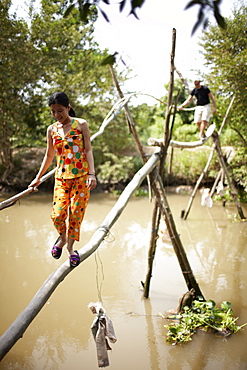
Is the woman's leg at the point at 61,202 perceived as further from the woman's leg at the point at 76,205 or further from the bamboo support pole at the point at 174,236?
the bamboo support pole at the point at 174,236

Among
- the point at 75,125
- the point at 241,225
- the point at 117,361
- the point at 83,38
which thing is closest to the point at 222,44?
the point at 241,225

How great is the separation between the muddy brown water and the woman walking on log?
1.74 ft

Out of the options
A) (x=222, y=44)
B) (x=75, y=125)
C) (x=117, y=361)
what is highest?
(x=222, y=44)

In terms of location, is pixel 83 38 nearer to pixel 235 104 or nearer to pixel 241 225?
pixel 235 104

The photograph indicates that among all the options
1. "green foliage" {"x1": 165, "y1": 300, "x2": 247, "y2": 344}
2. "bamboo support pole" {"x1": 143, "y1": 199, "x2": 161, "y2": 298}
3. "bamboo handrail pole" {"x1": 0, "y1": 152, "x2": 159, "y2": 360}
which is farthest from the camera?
"bamboo support pole" {"x1": 143, "y1": 199, "x2": 161, "y2": 298}

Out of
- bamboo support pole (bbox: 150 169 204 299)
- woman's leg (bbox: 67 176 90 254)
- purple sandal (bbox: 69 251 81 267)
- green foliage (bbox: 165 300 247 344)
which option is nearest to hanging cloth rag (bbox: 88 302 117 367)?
purple sandal (bbox: 69 251 81 267)

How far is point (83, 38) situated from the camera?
10844mm

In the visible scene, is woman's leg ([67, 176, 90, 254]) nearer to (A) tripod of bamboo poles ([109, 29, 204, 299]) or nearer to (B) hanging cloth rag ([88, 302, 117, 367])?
(B) hanging cloth rag ([88, 302, 117, 367])

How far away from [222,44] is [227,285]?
5.45m

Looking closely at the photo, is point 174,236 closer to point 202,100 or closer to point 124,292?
point 124,292

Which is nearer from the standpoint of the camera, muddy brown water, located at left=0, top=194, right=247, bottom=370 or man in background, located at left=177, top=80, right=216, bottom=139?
muddy brown water, located at left=0, top=194, right=247, bottom=370

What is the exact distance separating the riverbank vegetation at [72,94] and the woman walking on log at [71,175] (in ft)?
19.5

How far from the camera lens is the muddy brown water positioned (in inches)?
110

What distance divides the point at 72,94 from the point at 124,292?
7506 millimetres
